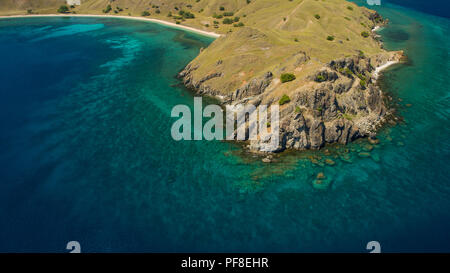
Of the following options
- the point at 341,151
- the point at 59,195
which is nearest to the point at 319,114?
the point at 341,151

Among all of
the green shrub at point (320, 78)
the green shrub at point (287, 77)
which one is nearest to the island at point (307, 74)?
the green shrub at point (287, 77)

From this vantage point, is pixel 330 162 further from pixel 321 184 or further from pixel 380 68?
pixel 380 68

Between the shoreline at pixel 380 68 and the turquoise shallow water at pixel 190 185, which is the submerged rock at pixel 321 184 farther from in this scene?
the shoreline at pixel 380 68

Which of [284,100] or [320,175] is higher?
[284,100]

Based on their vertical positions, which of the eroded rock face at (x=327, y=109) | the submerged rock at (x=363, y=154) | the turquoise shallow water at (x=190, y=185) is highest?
the eroded rock face at (x=327, y=109)

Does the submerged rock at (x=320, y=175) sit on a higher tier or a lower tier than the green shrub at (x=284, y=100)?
lower

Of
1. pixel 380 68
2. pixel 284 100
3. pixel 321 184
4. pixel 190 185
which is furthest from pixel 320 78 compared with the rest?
pixel 380 68
